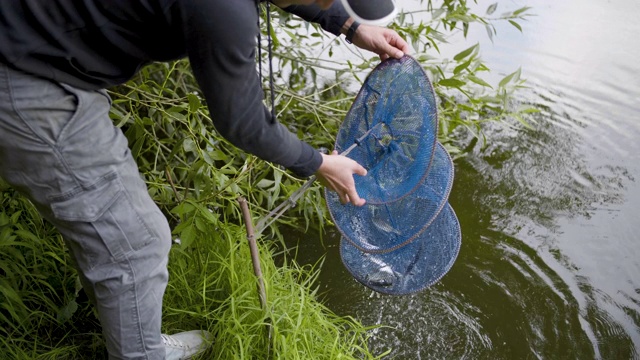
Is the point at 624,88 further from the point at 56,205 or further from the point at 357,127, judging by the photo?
the point at 56,205

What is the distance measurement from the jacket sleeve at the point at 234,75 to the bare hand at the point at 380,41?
615 millimetres

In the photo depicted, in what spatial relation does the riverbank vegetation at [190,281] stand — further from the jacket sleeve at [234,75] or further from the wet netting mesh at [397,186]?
the jacket sleeve at [234,75]

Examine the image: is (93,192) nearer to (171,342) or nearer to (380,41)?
(171,342)

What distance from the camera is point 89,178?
1604 millimetres

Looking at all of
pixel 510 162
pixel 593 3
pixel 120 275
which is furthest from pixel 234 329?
pixel 593 3

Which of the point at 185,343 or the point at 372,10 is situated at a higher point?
the point at 372,10

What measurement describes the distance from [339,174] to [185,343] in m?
0.89

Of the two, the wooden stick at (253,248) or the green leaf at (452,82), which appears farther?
the green leaf at (452,82)

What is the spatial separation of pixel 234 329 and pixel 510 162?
2701 millimetres

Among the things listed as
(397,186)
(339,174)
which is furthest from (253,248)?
(397,186)

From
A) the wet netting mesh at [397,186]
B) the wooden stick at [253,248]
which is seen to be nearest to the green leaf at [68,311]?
the wooden stick at [253,248]

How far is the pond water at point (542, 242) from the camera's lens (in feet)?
9.68

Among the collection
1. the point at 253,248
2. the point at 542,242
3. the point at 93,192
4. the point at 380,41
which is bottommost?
the point at 542,242

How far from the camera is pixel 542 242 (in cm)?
358
